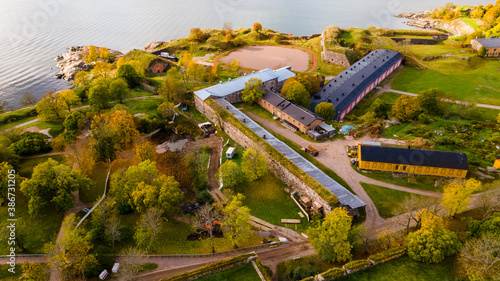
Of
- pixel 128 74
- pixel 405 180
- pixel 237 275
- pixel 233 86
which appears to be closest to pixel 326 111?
pixel 405 180

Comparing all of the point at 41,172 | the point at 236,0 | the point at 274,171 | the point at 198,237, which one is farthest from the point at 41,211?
the point at 236,0

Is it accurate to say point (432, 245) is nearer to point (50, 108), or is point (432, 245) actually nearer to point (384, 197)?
point (384, 197)

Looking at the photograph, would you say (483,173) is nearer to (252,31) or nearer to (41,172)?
(41,172)

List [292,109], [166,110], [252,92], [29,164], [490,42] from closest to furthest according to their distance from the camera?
[29,164]
[292,109]
[166,110]
[252,92]
[490,42]

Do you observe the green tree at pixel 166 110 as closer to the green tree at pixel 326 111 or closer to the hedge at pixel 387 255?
the green tree at pixel 326 111

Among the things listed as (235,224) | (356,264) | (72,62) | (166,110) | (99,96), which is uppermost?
(72,62)

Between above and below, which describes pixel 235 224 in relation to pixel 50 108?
below
